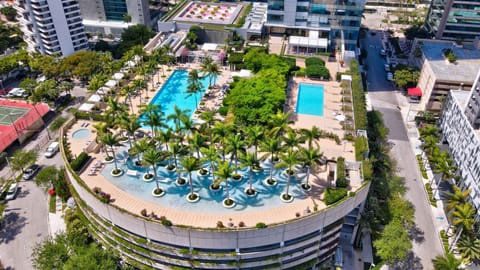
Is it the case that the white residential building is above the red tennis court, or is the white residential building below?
above

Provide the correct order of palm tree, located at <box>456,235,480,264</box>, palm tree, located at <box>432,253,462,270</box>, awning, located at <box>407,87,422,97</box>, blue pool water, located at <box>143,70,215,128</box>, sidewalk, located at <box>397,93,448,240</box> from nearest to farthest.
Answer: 1. palm tree, located at <box>432,253,462,270</box>
2. palm tree, located at <box>456,235,480,264</box>
3. sidewalk, located at <box>397,93,448,240</box>
4. blue pool water, located at <box>143,70,215,128</box>
5. awning, located at <box>407,87,422,97</box>

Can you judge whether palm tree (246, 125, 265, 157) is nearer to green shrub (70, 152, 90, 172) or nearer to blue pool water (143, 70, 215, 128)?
blue pool water (143, 70, 215, 128)

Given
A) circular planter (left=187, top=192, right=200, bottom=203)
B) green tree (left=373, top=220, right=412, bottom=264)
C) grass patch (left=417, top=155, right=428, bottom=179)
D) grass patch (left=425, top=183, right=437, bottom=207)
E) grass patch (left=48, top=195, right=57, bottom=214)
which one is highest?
circular planter (left=187, top=192, right=200, bottom=203)

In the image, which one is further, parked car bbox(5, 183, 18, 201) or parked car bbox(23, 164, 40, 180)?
parked car bbox(23, 164, 40, 180)

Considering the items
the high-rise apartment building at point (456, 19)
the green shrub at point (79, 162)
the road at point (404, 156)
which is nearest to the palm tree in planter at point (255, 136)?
the green shrub at point (79, 162)

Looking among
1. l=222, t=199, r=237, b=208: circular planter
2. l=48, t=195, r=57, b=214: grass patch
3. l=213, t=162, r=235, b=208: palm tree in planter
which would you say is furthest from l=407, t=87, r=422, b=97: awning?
l=48, t=195, r=57, b=214: grass patch

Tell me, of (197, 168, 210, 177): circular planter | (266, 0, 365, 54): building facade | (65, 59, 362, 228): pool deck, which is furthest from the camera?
(266, 0, 365, 54): building facade

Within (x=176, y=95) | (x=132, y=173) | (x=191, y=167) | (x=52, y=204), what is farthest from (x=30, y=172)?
(x=191, y=167)

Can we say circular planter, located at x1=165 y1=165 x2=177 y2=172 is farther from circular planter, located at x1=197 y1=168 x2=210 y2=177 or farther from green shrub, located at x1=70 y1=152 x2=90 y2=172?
green shrub, located at x1=70 y1=152 x2=90 y2=172
